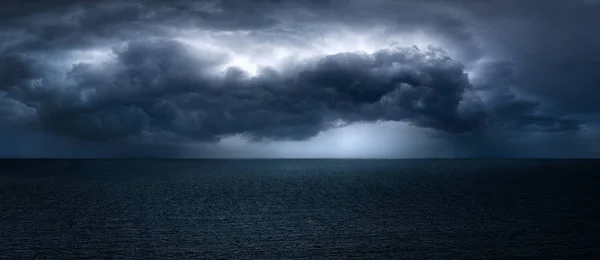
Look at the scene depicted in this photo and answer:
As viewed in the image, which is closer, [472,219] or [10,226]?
[10,226]

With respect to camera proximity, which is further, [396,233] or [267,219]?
[267,219]

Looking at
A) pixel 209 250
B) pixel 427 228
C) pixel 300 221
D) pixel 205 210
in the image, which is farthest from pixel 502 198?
pixel 209 250

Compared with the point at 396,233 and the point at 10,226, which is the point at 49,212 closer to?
the point at 10,226

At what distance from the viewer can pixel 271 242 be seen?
50344 millimetres

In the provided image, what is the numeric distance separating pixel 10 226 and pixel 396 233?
48.2 meters

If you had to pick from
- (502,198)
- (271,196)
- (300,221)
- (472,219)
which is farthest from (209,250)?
(502,198)

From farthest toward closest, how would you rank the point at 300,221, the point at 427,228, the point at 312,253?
the point at 300,221 → the point at 427,228 → the point at 312,253

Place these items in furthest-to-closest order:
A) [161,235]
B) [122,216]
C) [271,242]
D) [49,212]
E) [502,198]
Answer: [502,198] < [49,212] < [122,216] < [161,235] < [271,242]

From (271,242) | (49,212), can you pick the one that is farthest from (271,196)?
(271,242)

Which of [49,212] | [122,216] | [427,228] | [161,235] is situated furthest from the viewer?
[49,212]

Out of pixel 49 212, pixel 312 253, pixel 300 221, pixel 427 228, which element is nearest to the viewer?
pixel 312 253

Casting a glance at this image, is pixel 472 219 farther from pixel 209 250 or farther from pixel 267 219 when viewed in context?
pixel 209 250

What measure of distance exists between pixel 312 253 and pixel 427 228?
64.8 ft

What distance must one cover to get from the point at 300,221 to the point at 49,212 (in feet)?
132
